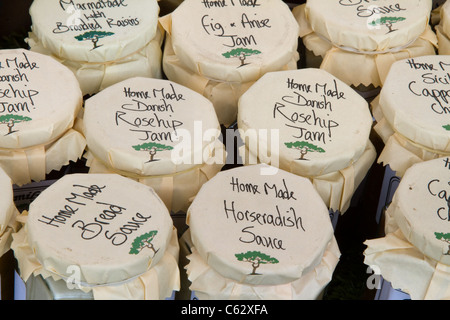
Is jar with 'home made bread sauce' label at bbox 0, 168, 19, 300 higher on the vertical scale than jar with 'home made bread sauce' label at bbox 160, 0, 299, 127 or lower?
lower

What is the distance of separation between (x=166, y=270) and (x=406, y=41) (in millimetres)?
680

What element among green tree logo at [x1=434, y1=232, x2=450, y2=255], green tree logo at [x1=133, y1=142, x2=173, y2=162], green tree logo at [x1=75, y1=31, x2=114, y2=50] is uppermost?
green tree logo at [x1=75, y1=31, x2=114, y2=50]

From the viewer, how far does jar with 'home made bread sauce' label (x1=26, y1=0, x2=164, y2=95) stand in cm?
127

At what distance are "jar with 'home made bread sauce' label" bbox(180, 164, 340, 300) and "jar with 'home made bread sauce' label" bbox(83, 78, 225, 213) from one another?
0.21 feet

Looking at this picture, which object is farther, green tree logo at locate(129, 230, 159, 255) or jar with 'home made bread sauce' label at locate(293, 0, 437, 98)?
jar with 'home made bread sauce' label at locate(293, 0, 437, 98)

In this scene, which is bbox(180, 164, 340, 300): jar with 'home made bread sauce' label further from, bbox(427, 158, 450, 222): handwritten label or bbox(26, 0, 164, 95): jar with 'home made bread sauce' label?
bbox(26, 0, 164, 95): jar with 'home made bread sauce' label

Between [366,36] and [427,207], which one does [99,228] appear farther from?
[366,36]

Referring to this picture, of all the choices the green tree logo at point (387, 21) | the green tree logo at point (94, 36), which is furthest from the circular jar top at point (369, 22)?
the green tree logo at point (94, 36)

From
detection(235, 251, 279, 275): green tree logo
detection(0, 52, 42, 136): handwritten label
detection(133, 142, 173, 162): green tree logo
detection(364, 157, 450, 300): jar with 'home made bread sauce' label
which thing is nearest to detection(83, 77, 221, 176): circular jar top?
detection(133, 142, 173, 162): green tree logo

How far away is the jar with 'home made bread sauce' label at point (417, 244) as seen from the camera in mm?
1034

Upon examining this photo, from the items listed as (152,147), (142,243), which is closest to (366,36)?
(152,147)

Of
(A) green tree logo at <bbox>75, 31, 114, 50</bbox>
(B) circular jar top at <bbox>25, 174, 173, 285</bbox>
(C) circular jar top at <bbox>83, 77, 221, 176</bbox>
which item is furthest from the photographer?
(A) green tree logo at <bbox>75, 31, 114, 50</bbox>

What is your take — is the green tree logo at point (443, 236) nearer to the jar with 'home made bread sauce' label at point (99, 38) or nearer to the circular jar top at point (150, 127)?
the circular jar top at point (150, 127)

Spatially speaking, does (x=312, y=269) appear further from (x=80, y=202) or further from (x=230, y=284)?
(x=80, y=202)
